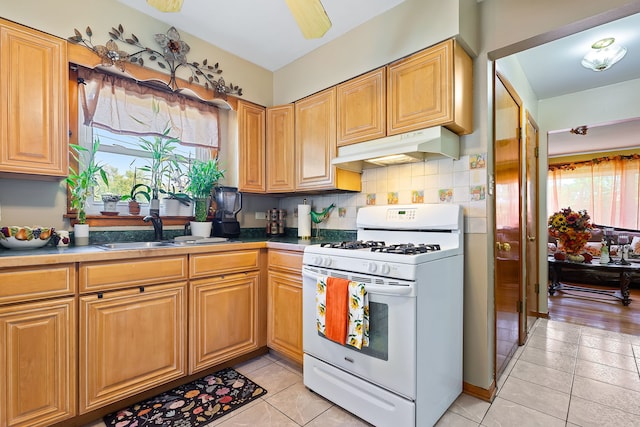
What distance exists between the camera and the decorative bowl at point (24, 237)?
5.40 feet

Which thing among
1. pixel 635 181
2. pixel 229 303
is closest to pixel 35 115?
pixel 229 303

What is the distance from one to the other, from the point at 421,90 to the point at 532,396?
205 centimetres

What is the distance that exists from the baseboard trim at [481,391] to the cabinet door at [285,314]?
109 cm

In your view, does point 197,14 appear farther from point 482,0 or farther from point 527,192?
point 527,192

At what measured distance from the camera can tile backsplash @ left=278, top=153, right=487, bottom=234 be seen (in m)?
1.90

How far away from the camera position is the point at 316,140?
2543mm

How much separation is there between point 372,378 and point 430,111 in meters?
1.57

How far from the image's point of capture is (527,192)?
2.91 metres

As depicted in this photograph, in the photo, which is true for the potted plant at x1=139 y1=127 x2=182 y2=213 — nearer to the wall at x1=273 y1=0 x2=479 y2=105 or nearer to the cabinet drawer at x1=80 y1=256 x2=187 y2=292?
the cabinet drawer at x1=80 y1=256 x2=187 y2=292

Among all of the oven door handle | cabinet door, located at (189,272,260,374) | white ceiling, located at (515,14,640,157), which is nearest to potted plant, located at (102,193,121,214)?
cabinet door, located at (189,272,260,374)

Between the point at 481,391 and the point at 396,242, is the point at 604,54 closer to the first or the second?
the point at 396,242

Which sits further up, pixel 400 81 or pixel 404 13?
pixel 404 13

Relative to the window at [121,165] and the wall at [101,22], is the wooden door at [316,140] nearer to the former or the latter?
the wall at [101,22]

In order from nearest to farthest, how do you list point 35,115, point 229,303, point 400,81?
1. point 35,115
2. point 400,81
3. point 229,303
